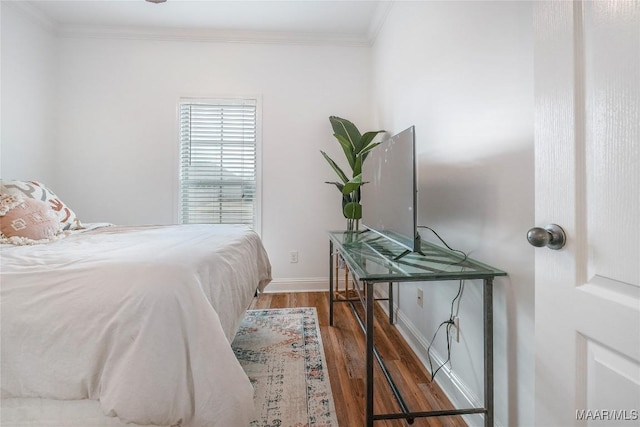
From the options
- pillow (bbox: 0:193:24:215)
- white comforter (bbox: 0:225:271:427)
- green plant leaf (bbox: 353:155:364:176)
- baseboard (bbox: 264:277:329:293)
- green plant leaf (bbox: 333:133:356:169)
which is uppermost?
green plant leaf (bbox: 333:133:356:169)

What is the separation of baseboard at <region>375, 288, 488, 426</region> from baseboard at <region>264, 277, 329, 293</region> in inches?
44.6

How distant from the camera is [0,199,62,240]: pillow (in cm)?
158

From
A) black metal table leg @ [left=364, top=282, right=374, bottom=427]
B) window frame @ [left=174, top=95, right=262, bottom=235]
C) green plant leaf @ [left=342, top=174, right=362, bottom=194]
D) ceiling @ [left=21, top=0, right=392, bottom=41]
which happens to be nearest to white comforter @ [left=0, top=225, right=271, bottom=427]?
black metal table leg @ [left=364, top=282, right=374, bottom=427]

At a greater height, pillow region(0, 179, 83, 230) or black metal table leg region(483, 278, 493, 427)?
pillow region(0, 179, 83, 230)

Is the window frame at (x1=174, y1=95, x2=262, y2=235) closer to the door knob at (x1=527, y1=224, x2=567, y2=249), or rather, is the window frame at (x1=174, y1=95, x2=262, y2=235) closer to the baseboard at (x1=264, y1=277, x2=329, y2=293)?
the baseboard at (x1=264, y1=277, x2=329, y2=293)

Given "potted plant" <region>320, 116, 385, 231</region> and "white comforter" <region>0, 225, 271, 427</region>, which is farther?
"potted plant" <region>320, 116, 385, 231</region>

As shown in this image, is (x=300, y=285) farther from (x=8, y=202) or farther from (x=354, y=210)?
(x=8, y=202)

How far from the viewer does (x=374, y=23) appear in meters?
2.86

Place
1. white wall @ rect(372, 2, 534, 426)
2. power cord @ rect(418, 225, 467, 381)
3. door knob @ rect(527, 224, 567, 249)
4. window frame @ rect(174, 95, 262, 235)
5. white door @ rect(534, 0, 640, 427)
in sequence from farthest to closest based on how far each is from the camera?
1. window frame @ rect(174, 95, 262, 235)
2. power cord @ rect(418, 225, 467, 381)
3. white wall @ rect(372, 2, 534, 426)
4. door knob @ rect(527, 224, 567, 249)
5. white door @ rect(534, 0, 640, 427)

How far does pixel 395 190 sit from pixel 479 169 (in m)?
0.39

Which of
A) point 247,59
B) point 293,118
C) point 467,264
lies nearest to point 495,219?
point 467,264

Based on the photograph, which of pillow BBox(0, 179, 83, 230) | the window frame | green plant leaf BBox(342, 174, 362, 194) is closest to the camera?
pillow BBox(0, 179, 83, 230)
